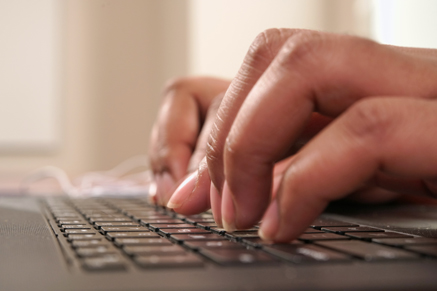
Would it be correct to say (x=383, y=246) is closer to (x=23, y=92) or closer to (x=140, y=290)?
(x=140, y=290)

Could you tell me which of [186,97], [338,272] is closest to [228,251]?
[338,272]

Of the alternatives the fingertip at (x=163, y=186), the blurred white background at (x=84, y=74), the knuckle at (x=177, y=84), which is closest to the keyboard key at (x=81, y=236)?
the fingertip at (x=163, y=186)

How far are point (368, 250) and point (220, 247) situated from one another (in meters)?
0.09

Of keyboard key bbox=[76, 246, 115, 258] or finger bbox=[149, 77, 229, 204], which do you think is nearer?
keyboard key bbox=[76, 246, 115, 258]

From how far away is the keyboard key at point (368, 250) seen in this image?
27 centimetres

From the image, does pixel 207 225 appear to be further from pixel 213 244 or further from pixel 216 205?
pixel 213 244

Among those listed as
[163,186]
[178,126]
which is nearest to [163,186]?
[163,186]

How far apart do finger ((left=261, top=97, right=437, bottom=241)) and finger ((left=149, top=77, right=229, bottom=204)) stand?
1.62 ft

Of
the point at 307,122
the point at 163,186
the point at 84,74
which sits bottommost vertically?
the point at 163,186

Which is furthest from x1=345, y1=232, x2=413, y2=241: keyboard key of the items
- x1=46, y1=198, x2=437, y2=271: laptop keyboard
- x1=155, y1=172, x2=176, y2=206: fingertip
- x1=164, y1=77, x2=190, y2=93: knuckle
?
x1=164, y1=77, x2=190, y2=93: knuckle

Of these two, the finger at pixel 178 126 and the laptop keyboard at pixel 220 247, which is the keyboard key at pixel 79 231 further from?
the finger at pixel 178 126

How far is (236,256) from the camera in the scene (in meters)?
0.27

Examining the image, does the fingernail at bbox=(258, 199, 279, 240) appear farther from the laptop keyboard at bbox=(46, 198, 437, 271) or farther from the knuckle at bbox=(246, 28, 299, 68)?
the knuckle at bbox=(246, 28, 299, 68)

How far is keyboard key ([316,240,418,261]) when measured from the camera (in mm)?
267
